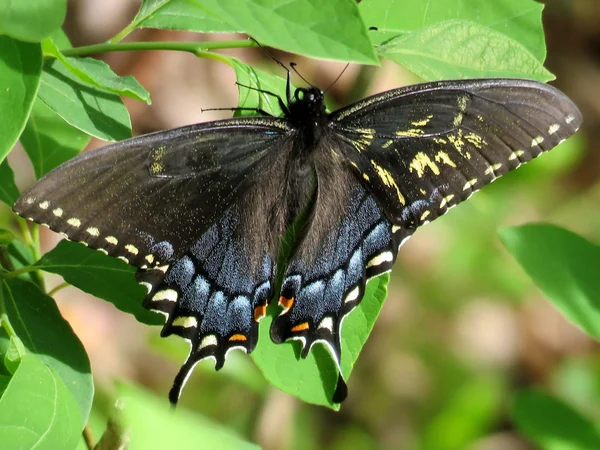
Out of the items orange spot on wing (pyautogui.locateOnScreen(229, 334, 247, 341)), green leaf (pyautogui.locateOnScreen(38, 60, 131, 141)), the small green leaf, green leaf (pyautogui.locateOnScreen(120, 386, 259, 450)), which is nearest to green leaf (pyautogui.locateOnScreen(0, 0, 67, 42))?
green leaf (pyautogui.locateOnScreen(38, 60, 131, 141))

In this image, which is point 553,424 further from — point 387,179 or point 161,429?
point 161,429

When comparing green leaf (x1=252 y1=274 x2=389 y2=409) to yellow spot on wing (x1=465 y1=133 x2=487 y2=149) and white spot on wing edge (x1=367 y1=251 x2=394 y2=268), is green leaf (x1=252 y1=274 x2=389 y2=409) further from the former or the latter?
yellow spot on wing (x1=465 y1=133 x2=487 y2=149)

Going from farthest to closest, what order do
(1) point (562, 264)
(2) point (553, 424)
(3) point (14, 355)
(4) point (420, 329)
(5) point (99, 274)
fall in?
(4) point (420, 329), (2) point (553, 424), (1) point (562, 264), (5) point (99, 274), (3) point (14, 355)

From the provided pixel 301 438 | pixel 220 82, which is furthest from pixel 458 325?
pixel 220 82

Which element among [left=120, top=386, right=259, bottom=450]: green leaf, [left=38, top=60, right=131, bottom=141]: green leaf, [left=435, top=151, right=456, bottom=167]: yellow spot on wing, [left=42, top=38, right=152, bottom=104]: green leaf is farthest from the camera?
[left=435, top=151, right=456, bottom=167]: yellow spot on wing

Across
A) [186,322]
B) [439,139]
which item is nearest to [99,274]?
[186,322]

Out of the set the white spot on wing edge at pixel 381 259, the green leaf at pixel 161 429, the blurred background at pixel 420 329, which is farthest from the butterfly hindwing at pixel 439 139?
the blurred background at pixel 420 329
